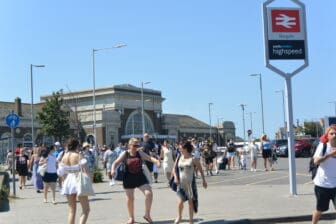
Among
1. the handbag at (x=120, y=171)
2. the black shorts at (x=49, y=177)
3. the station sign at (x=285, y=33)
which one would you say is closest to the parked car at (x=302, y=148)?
the station sign at (x=285, y=33)

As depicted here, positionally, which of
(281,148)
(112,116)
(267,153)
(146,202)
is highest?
(112,116)

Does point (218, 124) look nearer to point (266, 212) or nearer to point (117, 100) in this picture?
point (117, 100)

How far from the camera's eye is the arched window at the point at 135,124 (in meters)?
Answer: 98.1

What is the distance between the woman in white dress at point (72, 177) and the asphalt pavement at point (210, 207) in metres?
1.63

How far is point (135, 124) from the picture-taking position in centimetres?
10106

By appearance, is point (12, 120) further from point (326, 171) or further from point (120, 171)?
point (326, 171)

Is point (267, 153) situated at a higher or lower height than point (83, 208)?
higher

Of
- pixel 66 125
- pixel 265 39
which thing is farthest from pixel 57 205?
pixel 66 125

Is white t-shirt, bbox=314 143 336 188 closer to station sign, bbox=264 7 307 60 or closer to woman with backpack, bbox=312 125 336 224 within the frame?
woman with backpack, bbox=312 125 336 224

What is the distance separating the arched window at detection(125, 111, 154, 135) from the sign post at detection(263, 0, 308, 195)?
8130 cm

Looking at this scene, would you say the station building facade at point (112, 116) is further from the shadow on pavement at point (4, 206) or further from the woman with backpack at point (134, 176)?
the woman with backpack at point (134, 176)

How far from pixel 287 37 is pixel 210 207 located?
18.0 ft

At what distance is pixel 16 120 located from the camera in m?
20.8

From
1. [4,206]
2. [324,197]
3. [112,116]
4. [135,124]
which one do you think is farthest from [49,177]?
[135,124]
